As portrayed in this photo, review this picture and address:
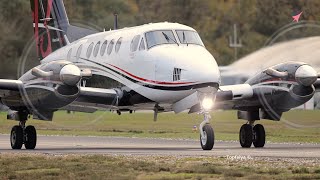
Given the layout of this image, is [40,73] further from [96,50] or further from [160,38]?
[160,38]

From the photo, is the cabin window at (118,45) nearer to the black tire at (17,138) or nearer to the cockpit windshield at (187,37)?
the cockpit windshield at (187,37)

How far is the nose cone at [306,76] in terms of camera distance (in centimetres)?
2870

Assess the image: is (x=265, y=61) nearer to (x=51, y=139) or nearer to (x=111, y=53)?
(x=111, y=53)

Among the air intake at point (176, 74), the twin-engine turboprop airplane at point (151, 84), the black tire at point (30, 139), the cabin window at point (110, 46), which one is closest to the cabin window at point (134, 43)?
the twin-engine turboprop airplane at point (151, 84)

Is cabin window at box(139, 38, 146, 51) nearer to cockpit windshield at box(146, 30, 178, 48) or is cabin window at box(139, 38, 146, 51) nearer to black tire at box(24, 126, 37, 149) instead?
cockpit windshield at box(146, 30, 178, 48)

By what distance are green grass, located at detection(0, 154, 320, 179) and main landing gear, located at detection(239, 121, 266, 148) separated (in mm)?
7292

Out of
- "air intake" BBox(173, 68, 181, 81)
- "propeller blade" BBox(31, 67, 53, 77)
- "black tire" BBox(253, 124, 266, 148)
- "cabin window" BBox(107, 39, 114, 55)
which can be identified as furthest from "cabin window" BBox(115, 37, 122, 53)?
"black tire" BBox(253, 124, 266, 148)

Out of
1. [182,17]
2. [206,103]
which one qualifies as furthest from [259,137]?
[182,17]

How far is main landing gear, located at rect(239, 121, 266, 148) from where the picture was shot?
31422mm

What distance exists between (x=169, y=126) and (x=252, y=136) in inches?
706

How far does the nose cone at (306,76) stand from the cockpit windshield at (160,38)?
165 inches

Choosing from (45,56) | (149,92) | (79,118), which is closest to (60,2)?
(45,56)

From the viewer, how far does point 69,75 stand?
1112 inches

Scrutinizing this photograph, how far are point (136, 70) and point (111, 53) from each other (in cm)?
173
